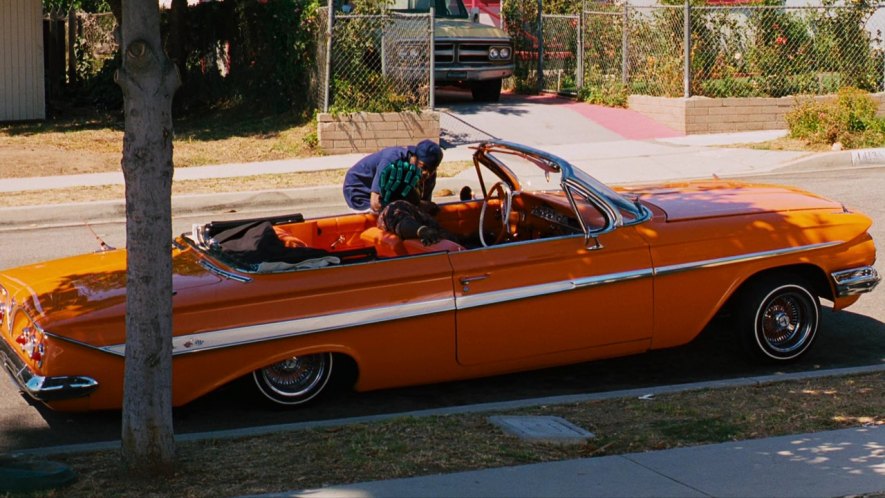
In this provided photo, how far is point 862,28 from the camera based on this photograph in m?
21.5

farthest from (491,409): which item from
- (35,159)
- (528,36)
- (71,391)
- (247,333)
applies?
(528,36)

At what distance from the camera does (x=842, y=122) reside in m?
18.5

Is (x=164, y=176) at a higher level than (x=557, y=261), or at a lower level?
higher

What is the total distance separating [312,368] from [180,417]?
874 millimetres

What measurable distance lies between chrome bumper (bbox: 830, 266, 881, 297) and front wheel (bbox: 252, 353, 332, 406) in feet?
11.4

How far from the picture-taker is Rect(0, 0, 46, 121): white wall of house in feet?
73.0

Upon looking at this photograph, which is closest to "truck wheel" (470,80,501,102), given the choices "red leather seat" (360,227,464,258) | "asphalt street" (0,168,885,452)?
"asphalt street" (0,168,885,452)

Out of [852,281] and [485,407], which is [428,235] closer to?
[485,407]

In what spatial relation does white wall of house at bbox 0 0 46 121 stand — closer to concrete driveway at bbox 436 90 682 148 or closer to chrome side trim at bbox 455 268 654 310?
concrete driveway at bbox 436 90 682 148

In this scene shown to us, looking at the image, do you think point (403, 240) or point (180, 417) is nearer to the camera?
point (180, 417)

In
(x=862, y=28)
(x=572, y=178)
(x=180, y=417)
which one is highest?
(x=862, y=28)

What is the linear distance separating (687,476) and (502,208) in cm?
340

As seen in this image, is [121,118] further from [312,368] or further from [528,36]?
[312,368]

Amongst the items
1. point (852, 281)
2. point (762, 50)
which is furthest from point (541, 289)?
point (762, 50)
